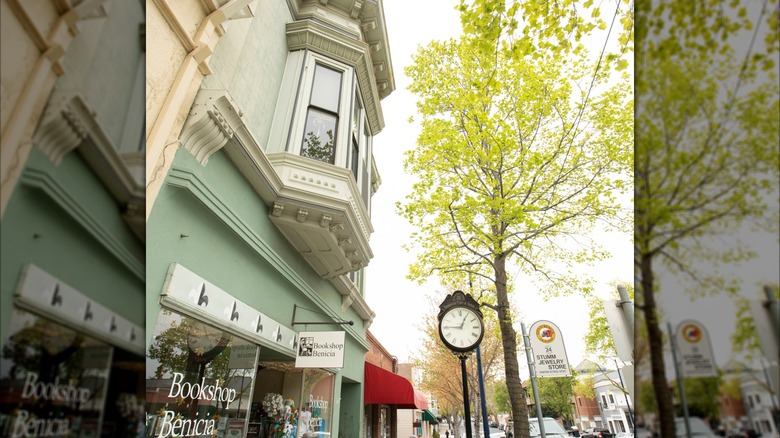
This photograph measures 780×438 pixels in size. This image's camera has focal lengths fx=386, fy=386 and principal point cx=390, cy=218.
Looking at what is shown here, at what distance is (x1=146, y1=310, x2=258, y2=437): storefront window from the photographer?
4.20 metres

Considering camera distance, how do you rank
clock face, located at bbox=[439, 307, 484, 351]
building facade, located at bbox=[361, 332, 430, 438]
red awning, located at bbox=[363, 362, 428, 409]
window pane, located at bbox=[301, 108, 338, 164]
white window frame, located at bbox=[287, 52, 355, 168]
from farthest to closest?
building facade, located at bbox=[361, 332, 430, 438] → red awning, located at bbox=[363, 362, 428, 409] → window pane, located at bbox=[301, 108, 338, 164] → white window frame, located at bbox=[287, 52, 355, 168] → clock face, located at bbox=[439, 307, 484, 351]

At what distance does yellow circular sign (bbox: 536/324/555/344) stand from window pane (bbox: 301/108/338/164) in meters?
5.06

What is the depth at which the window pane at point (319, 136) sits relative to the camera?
7316mm

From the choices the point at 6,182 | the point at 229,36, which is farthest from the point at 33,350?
the point at 229,36

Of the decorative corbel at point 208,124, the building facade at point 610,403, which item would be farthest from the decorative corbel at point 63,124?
the building facade at point 610,403

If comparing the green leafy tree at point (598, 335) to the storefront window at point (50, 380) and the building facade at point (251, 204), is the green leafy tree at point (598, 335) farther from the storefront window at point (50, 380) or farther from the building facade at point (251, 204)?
the storefront window at point (50, 380)

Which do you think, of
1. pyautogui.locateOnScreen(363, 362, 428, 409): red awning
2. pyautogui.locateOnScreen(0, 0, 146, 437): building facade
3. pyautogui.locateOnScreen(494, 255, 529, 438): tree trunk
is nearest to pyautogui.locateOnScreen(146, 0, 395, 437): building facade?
pyautogui.locateOnScreen(363, 362, 428, 409): red awning

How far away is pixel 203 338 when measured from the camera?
189 inches

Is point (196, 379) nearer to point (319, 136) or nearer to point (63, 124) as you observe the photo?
point (319, 136)

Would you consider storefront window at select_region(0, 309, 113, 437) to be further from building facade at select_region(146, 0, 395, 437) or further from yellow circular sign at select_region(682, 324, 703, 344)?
building facade at select_region(146, 0, 395, 437)

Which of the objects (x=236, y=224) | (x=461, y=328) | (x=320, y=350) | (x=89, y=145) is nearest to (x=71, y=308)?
(x=89, y=145)

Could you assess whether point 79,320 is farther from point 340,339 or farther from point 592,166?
point 592,166

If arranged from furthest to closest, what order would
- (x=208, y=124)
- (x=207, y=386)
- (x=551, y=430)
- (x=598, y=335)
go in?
→ (x=598, y=335)
(x=551, y=430)
(x=207, y=386)
(x=208, y=124)

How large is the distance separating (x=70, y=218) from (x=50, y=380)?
20cm
